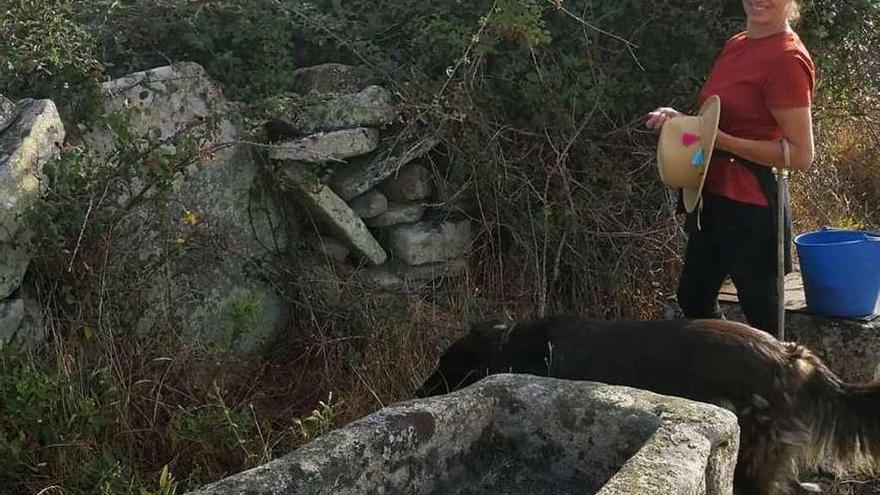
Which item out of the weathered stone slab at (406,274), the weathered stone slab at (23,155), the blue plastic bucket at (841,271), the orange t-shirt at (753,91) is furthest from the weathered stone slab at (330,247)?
the blue plastic bucket at (841,271)

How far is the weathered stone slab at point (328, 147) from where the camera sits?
4695mm

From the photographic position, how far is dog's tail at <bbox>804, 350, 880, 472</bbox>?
9.96 feet

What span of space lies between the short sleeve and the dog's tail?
0.93m

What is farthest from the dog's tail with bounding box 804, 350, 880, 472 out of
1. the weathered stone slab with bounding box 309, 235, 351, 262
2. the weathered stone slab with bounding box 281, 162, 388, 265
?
the weathered stone slab with bounding box 309, 235, 351, 262

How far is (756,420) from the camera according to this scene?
10.0 ft

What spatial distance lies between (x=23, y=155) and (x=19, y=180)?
0.10m

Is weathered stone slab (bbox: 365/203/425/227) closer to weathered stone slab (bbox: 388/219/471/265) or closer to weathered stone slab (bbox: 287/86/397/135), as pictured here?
weathered stone slab (bbox: 388/219/471/265)

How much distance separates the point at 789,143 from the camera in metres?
3.26

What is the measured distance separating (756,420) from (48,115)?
3077 mm

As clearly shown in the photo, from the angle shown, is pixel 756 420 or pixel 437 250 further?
pixel 437 250

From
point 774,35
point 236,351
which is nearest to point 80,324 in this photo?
point 236,351

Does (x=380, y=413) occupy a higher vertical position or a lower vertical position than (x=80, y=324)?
higher

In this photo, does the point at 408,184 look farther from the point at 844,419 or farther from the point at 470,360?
the point at 844,419

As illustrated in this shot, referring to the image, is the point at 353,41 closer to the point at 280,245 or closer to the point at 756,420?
the point at 280,245
